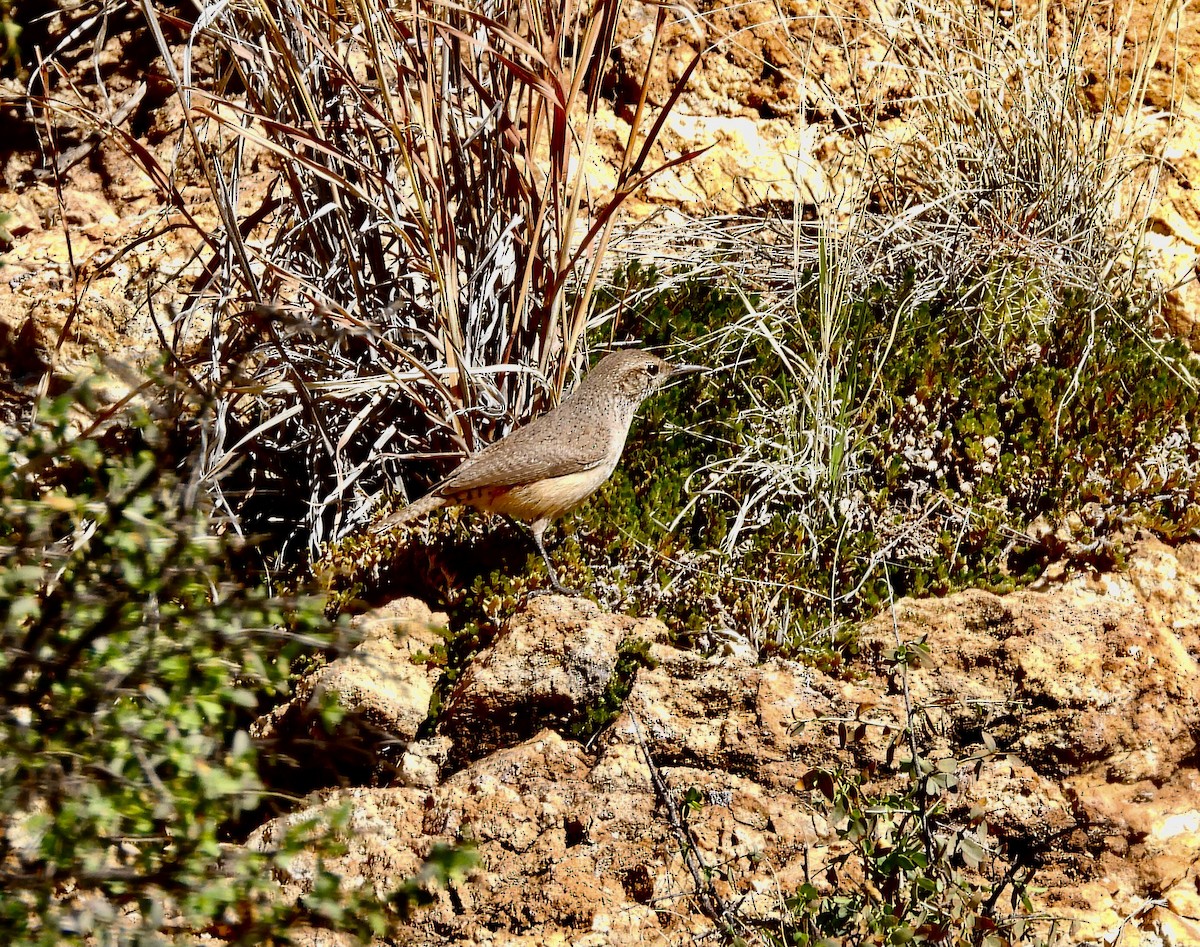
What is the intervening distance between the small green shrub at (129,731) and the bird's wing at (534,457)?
6.11 feet

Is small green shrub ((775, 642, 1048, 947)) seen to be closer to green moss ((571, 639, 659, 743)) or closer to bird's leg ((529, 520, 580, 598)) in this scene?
green moss ((571, 639, 659, 743))

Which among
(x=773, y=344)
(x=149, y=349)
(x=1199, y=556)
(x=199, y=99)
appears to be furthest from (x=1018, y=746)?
(x=199, y=99)

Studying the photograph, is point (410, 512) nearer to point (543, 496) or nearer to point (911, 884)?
point (543, 496)

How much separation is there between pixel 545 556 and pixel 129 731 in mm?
2444

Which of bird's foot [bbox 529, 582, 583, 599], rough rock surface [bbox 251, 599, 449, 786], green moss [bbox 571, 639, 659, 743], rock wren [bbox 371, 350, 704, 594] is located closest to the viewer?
green moss [bbox 571, 639, 659, 743]

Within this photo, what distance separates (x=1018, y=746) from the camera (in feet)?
14.9

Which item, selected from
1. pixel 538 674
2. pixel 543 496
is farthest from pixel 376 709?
pixel 543 496

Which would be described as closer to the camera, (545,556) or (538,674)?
(538,674)

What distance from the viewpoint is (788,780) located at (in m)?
4.55

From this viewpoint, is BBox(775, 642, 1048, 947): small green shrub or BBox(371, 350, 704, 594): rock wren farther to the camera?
BBox(371, 350, 704, 594): rock wren

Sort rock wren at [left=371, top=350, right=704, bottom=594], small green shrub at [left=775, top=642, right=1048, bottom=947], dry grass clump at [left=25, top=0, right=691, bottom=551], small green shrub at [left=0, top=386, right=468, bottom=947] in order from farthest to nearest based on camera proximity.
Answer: dry grass clump at [left=25, top=0, right=691, bottom=551] < rock wren at [left=371, top=350, right=704, bottom=594] < small green shrub at [left=775, top=642, right=1048, bottom=947] < small green shrub at [left=0, top=386, right=468, bottom=947]

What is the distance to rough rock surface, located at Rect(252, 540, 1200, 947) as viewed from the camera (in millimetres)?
4375

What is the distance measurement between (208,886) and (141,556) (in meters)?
0.85

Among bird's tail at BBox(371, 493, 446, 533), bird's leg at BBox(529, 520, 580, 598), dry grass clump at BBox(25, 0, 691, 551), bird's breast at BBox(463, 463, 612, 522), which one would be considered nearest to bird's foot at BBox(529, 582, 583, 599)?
bird's leg at BBox(529, 520, 580, 598)
